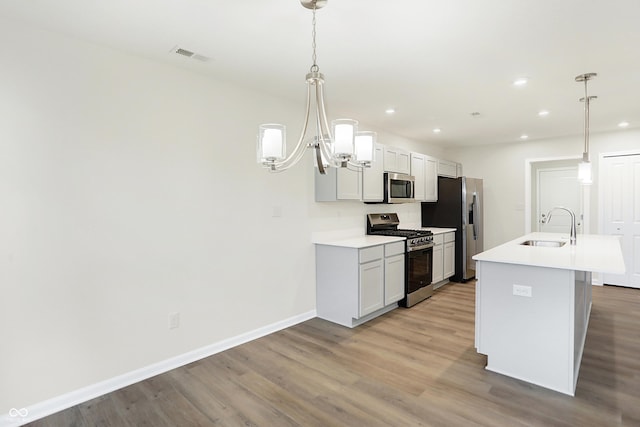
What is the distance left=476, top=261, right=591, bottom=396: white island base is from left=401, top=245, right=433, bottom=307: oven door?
1.62m

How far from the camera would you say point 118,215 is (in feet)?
8.45

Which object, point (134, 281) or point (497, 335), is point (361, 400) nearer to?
point (497, 335)

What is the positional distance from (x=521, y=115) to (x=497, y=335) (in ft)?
10.2

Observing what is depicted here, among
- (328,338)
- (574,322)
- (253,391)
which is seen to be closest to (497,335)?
(574,322)

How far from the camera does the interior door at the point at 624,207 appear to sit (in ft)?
17.3

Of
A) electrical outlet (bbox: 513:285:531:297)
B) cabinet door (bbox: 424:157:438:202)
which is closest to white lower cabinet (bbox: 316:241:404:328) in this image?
electrical outlet (bbox: 513:285:531:297)

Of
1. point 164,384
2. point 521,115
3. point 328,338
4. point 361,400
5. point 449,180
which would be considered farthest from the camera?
point 449,180

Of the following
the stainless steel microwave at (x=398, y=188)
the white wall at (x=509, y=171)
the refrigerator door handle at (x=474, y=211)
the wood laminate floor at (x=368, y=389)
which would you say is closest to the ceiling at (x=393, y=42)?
the stainless steel microwave at (x=398, y=188)

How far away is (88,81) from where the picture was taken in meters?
2.44

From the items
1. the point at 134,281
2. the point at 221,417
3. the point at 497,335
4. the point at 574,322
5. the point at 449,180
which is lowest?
the point at 221,417

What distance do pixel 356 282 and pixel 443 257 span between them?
2.38 m

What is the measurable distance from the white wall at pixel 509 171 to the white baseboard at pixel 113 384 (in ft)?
16.5

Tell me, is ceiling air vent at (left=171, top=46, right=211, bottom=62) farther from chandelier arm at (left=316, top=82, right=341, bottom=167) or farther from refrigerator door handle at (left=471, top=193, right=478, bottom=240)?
refrigerator door handle at (left=471, top=193, right=478, bottom=240)

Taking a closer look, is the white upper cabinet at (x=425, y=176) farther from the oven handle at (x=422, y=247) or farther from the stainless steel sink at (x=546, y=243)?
the stainless steel sink at (x=546, y=243)
